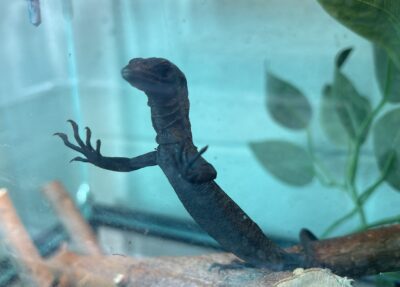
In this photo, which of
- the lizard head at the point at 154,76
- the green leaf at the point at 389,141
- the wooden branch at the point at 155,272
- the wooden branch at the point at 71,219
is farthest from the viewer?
the green leaf at the point at 389,141

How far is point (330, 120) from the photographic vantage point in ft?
6.73

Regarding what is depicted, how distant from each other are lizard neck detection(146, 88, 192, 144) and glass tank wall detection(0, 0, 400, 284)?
567 mm

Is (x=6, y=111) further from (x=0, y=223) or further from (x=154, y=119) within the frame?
(x=154, y=119)

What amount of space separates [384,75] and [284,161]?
573 millimetres

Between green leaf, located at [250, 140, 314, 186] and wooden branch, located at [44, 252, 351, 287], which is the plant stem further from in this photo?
wooden branch, located at [44, 252, 351, 287]

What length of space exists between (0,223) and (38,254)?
0.16 metres

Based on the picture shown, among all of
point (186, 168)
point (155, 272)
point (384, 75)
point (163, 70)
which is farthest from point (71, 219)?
point (384, 75)

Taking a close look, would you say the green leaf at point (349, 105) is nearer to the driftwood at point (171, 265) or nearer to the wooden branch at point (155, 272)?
the driftwood at point (171, 265)

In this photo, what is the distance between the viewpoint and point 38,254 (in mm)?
1392

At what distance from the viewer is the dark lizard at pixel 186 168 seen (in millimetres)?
1190

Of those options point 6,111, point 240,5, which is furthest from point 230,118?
point 6,111

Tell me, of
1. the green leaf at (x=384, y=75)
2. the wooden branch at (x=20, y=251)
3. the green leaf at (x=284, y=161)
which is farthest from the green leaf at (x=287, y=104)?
the wooden branch at (x=20, y=251)

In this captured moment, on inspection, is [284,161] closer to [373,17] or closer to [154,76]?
[373,17]

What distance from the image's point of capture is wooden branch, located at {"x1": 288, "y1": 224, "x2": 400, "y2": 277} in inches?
51.9
